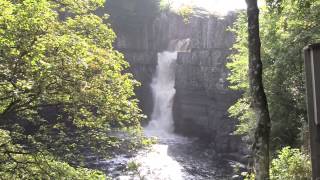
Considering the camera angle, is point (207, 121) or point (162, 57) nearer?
point (207, 121)

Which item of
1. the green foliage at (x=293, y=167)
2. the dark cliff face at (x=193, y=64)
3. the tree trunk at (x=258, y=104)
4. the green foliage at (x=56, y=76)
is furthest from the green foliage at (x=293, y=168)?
the dark cliff face at (x=193, y=64)

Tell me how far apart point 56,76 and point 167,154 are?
33126 mm

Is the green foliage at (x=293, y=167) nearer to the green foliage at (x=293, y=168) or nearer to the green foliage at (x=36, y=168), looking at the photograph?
the green foliage at (x=293, y=168)

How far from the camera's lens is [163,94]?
6247 centimetres

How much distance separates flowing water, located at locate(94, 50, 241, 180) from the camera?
34031mm

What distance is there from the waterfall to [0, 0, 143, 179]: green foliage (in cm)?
4485

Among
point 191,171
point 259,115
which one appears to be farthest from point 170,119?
point 259,115

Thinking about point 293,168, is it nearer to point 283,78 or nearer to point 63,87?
point 63,87

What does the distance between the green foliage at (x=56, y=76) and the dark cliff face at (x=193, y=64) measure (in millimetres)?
37118

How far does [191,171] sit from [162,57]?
3215 cm

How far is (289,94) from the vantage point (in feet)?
83.5

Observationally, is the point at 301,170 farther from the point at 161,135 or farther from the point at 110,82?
the point at 161,135

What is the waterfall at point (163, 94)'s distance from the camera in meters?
60.4

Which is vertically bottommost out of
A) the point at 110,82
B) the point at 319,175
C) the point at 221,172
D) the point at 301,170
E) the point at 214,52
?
the point at 221,172
